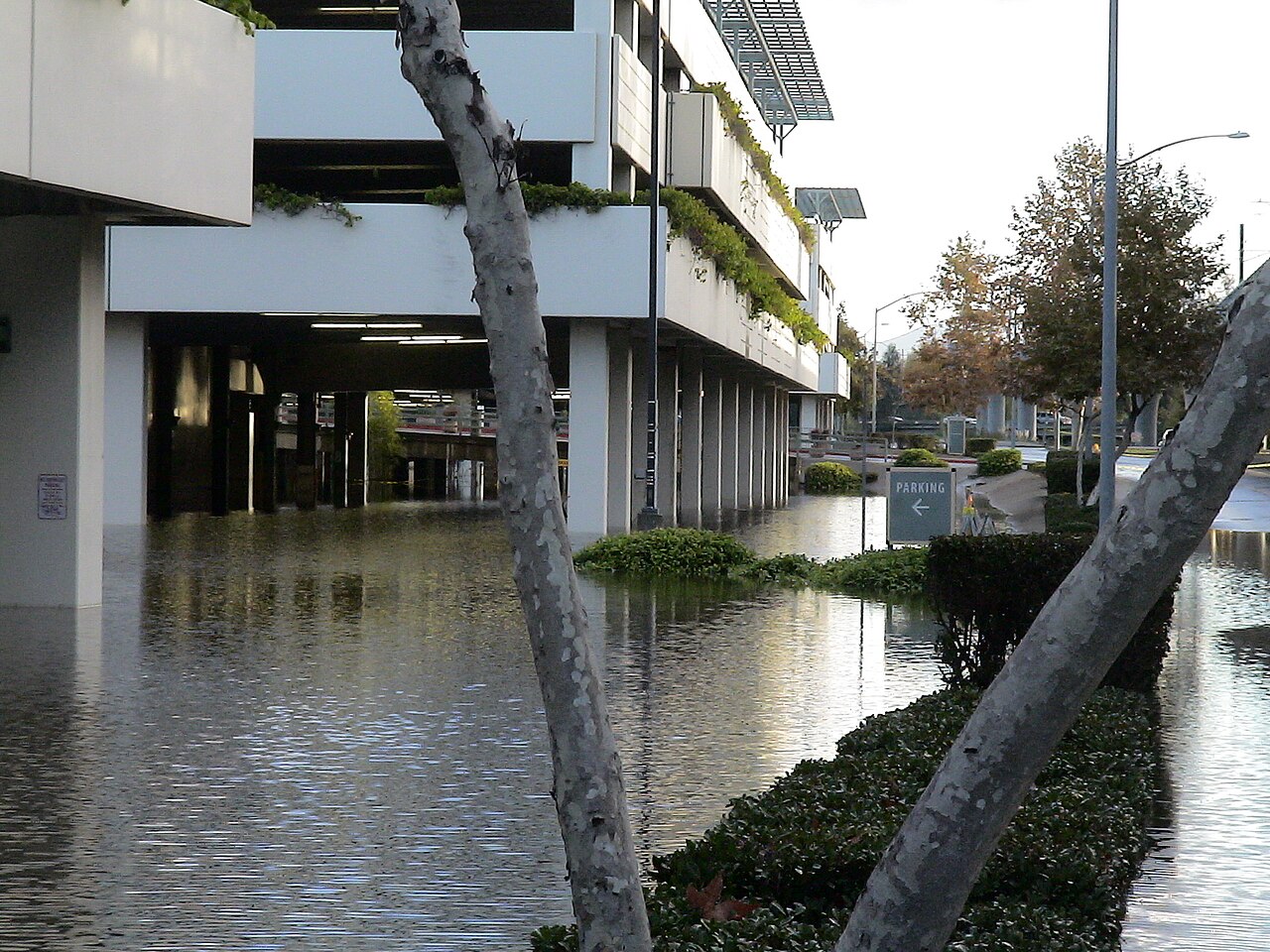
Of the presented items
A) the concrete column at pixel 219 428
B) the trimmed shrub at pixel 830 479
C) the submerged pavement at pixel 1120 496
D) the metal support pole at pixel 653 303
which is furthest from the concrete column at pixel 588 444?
the trimmed shrub at pixel 830 479

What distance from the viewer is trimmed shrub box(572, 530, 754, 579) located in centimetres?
2358

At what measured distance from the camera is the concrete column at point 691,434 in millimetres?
44969

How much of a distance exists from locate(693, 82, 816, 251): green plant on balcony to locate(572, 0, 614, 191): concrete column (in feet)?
17.8

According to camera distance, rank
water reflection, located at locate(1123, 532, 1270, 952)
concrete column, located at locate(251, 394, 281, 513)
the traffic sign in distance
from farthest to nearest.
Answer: concrete column, located at locate(251, 394, 281, 513), the traffic sign in distance, water reflection, located at locate(1123, 532, 1270, 952)

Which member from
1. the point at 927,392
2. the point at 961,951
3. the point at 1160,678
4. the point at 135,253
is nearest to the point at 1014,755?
the point at 961,951

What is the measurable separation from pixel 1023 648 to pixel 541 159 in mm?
32438

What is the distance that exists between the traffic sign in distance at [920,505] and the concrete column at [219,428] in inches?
786

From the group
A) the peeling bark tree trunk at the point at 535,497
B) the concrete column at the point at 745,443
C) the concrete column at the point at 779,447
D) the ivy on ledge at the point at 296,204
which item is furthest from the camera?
the concrete column at the point at 779,447

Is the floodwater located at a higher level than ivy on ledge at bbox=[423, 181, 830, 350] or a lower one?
lower

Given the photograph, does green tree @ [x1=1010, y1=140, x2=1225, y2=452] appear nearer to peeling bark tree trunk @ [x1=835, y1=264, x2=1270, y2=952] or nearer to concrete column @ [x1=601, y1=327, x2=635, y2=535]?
concrete column @ [x1=601, y1=327, x2=635, y2=535]

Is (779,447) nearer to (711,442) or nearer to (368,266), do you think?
(711,442)

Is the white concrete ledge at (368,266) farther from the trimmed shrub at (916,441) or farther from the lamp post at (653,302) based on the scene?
the trimmed shrub at (916,441)

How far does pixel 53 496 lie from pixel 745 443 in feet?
137

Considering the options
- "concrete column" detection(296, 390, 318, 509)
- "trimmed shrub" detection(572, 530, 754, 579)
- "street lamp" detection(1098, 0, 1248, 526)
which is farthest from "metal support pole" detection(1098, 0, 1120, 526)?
"concrete column" detection(296, 390, 318, 509)
